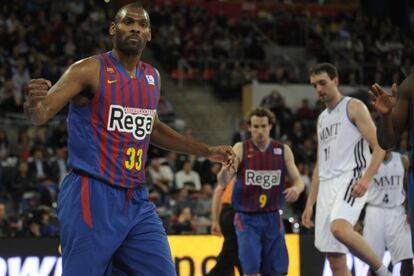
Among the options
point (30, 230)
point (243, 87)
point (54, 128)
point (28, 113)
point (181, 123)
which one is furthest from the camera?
point (243, 87)

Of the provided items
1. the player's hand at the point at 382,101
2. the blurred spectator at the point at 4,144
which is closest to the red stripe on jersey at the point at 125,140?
the player's hand at the point at 382,101

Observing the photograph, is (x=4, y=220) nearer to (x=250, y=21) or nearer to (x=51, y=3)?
(x=51, y=3)

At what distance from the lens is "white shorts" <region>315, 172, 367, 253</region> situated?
7.27 m

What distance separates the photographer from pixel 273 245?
8203mm

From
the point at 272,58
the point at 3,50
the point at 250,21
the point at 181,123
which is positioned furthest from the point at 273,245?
the point at 250,21

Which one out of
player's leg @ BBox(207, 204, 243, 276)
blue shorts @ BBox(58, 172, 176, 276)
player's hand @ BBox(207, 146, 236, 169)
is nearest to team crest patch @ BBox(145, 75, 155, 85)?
player's hand @ BBox(207, 146, 236, 169)

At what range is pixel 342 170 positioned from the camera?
745 centimetres

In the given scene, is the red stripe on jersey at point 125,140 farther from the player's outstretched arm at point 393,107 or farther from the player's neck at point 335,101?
the player's neck at point 335,101

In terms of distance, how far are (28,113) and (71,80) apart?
0.40m

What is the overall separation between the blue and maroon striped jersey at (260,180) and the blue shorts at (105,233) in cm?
352

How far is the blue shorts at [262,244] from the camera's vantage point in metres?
8.08

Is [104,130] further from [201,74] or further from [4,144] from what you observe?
[201,74]

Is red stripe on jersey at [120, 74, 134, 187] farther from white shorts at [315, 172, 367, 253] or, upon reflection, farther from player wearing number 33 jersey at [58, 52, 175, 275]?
white shorts at [315, 172, 367, 253]

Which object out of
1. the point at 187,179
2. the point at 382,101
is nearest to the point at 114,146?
the point at 382,101
